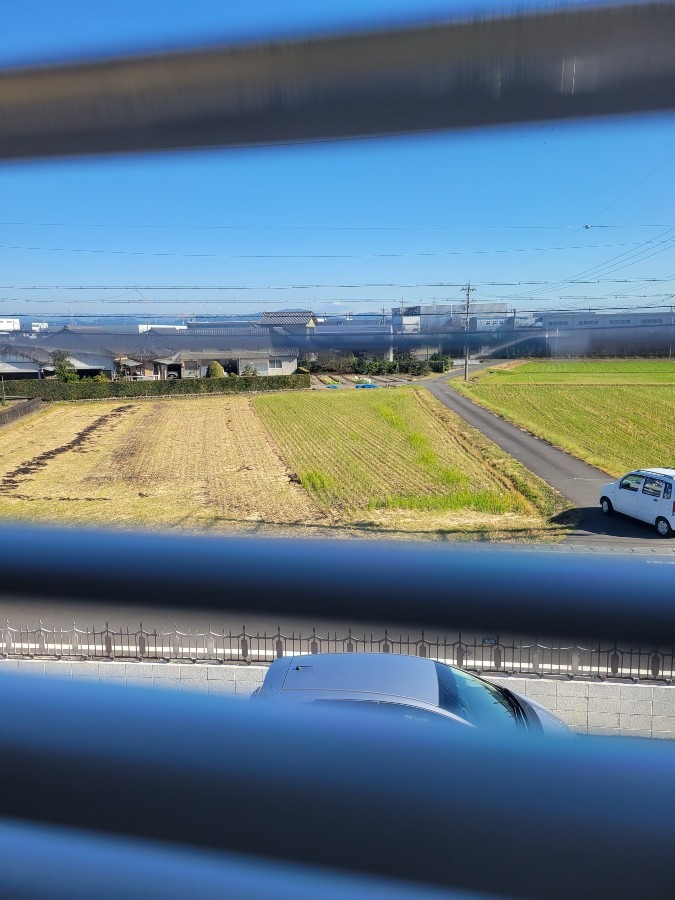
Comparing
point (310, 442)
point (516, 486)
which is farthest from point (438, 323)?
point (310, 442)

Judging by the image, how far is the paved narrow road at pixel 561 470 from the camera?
1884 millimetres

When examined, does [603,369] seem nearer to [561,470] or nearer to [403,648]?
[403,648]

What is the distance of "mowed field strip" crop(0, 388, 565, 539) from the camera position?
10.4 feet

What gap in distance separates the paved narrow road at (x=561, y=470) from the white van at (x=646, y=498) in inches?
1.2

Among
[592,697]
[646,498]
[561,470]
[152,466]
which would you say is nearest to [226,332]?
[592,697]

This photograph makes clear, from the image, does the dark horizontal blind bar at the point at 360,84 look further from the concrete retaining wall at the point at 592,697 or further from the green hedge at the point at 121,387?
the green hedge at the point at 121,387

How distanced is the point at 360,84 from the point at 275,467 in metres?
4.23

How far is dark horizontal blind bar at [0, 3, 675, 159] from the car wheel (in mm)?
1524

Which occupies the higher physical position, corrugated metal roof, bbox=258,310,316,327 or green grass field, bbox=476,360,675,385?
corrugated metal roof, bbox=258,310,316,327

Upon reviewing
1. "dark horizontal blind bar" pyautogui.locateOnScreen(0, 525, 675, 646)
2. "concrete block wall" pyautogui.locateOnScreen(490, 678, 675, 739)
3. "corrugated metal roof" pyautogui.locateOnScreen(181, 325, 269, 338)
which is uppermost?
"corrugated metal roof" pyautogui.locateOnScreen(181, 325, 269, 338)

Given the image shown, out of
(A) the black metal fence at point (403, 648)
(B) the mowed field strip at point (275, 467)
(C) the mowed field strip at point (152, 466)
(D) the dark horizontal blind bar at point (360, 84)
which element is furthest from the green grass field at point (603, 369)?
(C) the mowed field strip at point (152, 466)

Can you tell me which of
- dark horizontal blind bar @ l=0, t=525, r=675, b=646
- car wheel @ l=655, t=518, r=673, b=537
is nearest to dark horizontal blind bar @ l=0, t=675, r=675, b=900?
dark horizontal blind bar @ l=0, t=525, r=675, b=646

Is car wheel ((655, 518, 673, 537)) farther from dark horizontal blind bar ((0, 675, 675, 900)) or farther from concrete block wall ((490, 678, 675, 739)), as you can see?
dark horizontal blind bar ((0, 675, 675, 900))

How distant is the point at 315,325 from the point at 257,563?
0.64 feet
